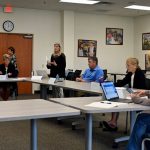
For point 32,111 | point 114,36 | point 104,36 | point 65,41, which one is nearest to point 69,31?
point 65,41

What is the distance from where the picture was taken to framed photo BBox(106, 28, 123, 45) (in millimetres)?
11531

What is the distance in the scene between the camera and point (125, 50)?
12.0 m

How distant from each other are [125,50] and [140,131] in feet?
32.2

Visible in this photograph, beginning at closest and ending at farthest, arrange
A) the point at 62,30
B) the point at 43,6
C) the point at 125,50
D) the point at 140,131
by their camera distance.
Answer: the point at 140,131 < the point at 43,6 < the point at 62,30 < the point at 125,50

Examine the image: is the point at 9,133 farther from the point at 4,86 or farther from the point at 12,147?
the point at 4,86

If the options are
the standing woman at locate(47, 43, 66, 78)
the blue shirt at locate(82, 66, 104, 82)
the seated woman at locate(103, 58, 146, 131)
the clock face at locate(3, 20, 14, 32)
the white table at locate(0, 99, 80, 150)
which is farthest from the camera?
the clock face at locate(3, 20, 14, 32)

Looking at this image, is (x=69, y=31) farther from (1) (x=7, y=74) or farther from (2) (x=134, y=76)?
(2) (x=134, y=76)

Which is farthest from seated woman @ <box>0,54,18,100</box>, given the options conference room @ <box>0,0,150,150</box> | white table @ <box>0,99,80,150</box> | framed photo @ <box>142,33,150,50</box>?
framed photo @ <box>142,33,150,50</box>

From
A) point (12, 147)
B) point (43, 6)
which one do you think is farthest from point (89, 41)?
point (12, 147)

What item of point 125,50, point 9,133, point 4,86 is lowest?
point 9,133

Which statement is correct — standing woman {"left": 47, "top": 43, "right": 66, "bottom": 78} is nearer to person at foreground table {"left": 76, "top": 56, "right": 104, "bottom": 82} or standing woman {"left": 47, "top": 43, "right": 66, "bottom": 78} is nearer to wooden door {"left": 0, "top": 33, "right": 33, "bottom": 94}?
person at foreground table {"left": 76, "top": 56, "right": 104, "bottom": 82}

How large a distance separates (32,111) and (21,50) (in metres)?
7.78

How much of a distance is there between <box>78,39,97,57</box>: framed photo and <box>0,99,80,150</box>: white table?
26.3ft

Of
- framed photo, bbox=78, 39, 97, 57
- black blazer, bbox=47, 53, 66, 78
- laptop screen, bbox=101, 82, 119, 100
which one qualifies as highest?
framed photo, bbox=78, 39, 97, 57
